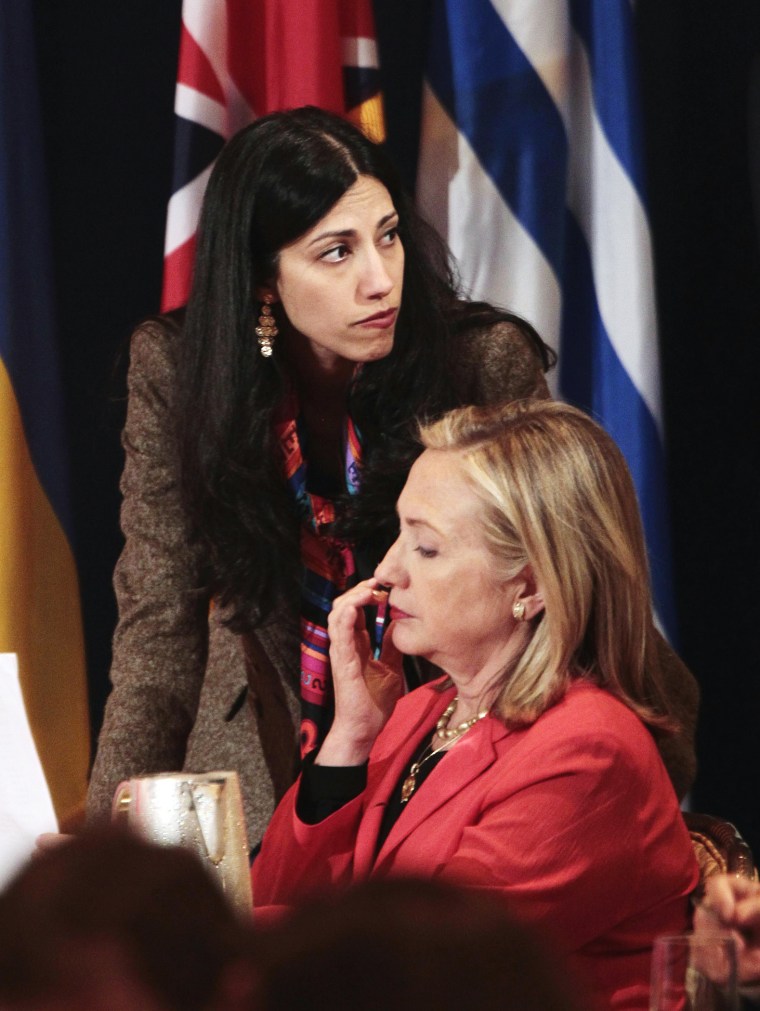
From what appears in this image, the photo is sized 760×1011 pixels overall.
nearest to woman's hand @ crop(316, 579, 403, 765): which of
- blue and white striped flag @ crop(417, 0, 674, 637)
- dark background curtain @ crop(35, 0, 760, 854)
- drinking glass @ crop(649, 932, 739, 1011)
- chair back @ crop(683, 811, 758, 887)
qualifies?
chair back @ crop(683, 811, 758, 887)

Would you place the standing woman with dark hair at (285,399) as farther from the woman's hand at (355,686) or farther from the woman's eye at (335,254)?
the woman's hand at (355,686)

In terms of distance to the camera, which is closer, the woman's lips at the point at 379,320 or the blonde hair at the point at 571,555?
the blonde hair at the point at 571,555

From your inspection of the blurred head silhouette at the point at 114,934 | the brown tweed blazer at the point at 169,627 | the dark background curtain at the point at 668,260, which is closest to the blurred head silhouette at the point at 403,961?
the blurred head silhouette at the point at 114,934

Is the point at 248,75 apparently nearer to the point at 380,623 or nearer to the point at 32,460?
the point at 32,460

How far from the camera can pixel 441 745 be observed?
6.42ft

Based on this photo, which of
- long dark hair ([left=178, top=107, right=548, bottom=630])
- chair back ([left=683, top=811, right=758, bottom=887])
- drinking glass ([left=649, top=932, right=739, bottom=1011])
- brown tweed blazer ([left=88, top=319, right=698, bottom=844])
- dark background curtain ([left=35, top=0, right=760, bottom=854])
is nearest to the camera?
drinking glass ([left=649, top=932, right=739, bottom=1011])

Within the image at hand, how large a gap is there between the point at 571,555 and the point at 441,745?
310 millimetres

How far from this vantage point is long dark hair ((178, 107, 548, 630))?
226 cm

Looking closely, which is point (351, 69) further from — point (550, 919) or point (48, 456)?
point (550, 919)

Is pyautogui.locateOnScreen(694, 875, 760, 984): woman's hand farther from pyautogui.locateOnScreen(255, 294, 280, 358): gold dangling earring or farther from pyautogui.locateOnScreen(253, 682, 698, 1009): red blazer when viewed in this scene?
pyautogui.locateOnScreen(255, 294, 280, 358): gold dangling earring

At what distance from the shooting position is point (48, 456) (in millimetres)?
3123

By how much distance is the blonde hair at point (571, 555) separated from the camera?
1.82m

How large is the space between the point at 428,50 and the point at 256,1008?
2958 millimetres

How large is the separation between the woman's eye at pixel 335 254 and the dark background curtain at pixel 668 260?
3.80 feet
